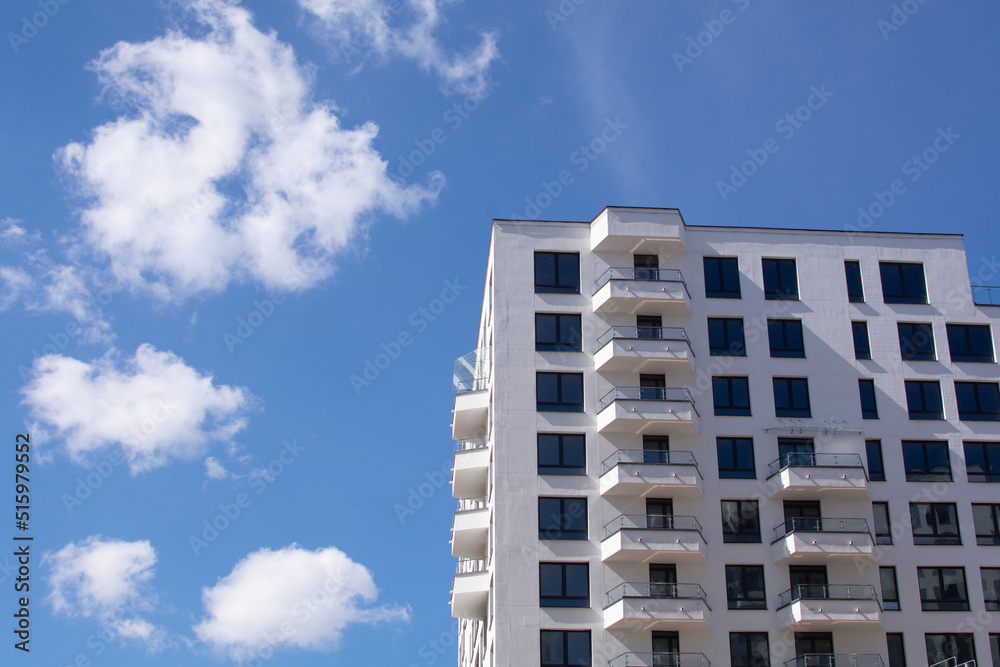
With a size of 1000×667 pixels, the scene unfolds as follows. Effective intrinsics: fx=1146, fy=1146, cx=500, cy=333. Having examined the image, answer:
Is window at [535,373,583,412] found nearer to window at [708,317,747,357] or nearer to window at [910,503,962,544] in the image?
window at [708,317,747,357]

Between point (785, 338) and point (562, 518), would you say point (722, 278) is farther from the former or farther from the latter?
point (562, 518)

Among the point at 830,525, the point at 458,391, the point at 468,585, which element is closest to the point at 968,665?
the point at 830,525

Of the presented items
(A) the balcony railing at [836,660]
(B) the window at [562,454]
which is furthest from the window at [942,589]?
(B) the window at [562,454]

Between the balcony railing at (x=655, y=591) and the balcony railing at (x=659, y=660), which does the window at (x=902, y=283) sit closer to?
the balcony railing at (x=655, y=591)

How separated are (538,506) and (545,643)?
22.4ft

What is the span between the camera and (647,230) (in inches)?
2518

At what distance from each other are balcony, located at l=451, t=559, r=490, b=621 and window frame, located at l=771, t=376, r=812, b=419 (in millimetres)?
18009

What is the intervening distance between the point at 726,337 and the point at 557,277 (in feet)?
32.5

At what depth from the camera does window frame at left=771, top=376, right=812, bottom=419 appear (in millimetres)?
61719

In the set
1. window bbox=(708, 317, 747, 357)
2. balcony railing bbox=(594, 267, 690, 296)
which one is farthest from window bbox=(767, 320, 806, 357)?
balcony railing bbox=(594, 267, 690, 296)

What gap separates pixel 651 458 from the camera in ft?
194

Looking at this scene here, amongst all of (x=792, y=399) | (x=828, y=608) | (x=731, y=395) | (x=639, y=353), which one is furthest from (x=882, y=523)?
(x=639, y=353)

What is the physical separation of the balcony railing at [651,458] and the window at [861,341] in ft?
38.7

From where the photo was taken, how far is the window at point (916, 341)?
63.7 meters
